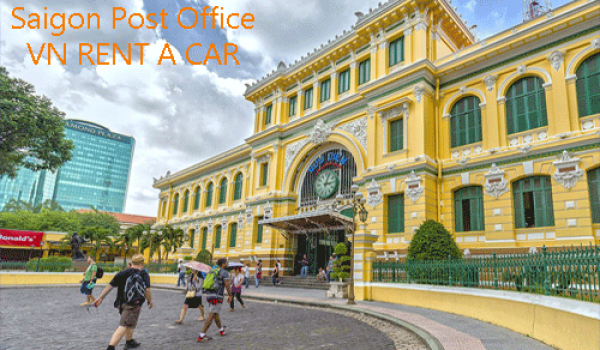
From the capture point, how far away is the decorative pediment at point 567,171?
14430 millimetres

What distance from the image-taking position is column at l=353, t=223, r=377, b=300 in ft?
48.3

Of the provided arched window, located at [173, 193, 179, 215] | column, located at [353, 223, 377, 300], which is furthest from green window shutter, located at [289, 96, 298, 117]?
arched window, located at [173, 193, 179, 215]

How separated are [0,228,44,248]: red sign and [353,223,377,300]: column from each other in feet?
118

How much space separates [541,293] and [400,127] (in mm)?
12944

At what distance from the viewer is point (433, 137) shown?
1923cm

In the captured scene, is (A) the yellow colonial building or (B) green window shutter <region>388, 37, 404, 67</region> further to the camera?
(B) green window shutter <region>388, 37, 404, 67</region>

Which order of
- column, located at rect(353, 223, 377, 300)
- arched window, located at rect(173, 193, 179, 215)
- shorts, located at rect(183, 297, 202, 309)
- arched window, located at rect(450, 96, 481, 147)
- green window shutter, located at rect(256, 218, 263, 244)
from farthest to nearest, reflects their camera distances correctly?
Answer: arched window, located at rect(173, 193, 179, 215)
green window shutter, located at rect(256, 218, 263, 244)
arched window, located at rect(450, 96, 481, 147)
column, located at rect(353, 223, 377, 300)
shorts, located at rect(183, 297, 202, 309)

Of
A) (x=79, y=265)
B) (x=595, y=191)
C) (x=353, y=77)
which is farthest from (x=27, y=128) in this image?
(x=595, y=191)

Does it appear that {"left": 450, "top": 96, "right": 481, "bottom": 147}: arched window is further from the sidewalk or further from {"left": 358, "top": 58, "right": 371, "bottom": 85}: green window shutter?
the sidewalk

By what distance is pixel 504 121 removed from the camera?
17.1 metres

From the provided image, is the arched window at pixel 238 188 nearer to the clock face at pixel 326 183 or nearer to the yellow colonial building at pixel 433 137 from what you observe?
the yellow colonial building at pixel 433 137

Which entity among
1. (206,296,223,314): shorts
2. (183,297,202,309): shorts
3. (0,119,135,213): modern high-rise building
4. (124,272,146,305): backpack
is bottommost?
(183,297,202,309): shorts

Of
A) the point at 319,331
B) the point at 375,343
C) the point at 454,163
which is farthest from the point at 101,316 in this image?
the point at 454,163

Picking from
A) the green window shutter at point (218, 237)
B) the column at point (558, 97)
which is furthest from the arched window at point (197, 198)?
the column at point (558, 97)
